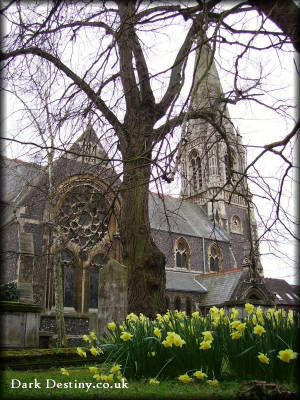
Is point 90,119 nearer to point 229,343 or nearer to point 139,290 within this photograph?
point 139,290

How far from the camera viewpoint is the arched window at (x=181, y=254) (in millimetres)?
28484

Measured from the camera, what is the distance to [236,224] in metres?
35.6

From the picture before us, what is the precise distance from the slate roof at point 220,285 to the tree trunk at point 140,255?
62.0ft

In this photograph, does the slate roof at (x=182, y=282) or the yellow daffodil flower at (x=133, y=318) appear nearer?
the yellow daffodil flower at (x=133, y=318)

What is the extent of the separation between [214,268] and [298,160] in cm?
2663

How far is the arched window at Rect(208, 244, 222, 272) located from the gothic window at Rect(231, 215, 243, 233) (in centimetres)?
427

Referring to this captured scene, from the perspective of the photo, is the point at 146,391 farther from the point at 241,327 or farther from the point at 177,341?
the point at 241,327

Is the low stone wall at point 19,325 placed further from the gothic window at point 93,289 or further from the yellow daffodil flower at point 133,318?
the gothic window at point 93,289

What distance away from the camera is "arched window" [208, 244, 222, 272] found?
1203 inches

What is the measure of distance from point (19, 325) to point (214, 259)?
22292 mm

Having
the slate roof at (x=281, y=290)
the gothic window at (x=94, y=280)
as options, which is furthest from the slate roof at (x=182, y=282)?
the slate roof at (x=281, y=290)

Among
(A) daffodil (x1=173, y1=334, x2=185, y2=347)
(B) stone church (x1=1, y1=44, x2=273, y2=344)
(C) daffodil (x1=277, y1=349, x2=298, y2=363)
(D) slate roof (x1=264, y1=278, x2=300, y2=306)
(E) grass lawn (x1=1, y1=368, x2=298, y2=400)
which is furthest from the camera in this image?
(D) slate roof (x1=264, y1=278, x2=300, y2=306)

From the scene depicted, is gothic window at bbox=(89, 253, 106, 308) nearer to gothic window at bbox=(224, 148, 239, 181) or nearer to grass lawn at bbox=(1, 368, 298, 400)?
gothic window at bbox=(224, 148, 239, 181)

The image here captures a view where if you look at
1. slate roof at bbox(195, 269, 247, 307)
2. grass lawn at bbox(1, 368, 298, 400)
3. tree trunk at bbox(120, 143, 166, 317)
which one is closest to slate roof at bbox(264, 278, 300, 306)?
slate roof at bbox(195, 269, 247, 307)
